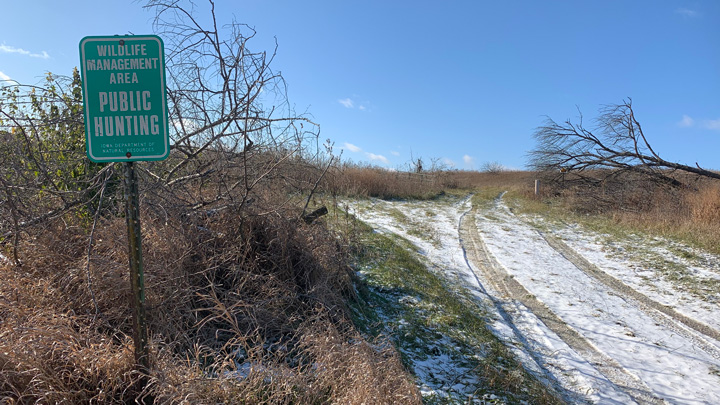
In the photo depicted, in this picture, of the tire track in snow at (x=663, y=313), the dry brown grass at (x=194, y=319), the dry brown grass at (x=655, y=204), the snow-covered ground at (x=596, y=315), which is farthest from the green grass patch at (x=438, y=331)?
the dry brown grass at (x=655, y=204)

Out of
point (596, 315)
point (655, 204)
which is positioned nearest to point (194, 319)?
point (596, 315)

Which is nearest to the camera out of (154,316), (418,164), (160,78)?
(160,78)

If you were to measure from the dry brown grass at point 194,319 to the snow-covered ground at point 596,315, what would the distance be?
1.19 metres

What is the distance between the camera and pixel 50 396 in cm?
237

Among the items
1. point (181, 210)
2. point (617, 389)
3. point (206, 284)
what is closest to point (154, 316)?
point (206, 284)

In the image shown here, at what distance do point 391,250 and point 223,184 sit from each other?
4170 mm

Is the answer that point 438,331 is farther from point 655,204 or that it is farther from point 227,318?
point 655,204

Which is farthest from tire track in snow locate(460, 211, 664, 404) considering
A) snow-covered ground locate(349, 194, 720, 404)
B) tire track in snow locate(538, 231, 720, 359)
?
tire track in snow locate(538, 231, 720, 359)

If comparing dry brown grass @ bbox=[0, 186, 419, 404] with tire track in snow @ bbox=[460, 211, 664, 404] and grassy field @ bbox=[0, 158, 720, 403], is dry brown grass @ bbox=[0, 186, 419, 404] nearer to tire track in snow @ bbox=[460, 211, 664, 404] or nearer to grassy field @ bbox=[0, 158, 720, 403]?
grassy field @ bbox=[0, 158, 720, 403]

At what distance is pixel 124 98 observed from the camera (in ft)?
7.31

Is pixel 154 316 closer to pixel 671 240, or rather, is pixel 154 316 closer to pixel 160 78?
pixel 160 78

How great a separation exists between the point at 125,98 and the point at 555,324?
5.90m

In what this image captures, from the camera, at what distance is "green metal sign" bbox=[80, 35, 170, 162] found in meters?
2.19

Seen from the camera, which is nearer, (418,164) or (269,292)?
(269,292)
